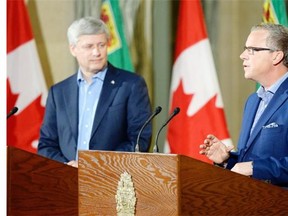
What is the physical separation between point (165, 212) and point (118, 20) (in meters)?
3.68

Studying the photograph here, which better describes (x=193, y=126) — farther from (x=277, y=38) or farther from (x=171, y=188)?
(x=171, y=188)

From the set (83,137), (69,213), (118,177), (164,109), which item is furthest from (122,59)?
(118,177)

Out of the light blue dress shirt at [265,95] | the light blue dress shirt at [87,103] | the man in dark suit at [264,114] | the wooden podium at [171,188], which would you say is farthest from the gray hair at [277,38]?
the light blue dress shirt at [87,103]

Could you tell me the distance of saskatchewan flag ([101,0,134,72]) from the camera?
646 cm

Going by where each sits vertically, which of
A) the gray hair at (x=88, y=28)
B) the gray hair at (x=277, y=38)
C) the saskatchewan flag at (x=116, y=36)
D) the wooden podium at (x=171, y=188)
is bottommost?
the wooden podium at (x=171, y=188)

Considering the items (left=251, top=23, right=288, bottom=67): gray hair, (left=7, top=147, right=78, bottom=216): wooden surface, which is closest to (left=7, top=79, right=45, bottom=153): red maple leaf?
(left=7, top=147, right=78, bottom=216): wooden surface

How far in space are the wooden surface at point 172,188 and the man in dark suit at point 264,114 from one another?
325 millimetres

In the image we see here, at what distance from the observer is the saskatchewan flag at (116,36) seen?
6.46m

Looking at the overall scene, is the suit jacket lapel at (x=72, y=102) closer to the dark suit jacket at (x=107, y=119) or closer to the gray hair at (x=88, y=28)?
the dark suit jacket at (x=107, y=119)

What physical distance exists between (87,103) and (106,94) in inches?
5.6

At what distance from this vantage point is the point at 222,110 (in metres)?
6.28

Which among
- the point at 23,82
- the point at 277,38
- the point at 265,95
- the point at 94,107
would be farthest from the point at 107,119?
the point at 23,82

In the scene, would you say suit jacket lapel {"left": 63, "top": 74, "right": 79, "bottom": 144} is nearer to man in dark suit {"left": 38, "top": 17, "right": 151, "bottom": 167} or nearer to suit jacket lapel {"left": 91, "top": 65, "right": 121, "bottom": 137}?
man in dark suit {"left": 38, "top": 17, "right": 151, "bottom": 167}

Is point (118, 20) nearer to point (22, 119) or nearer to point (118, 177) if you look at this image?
point (22, 119)
